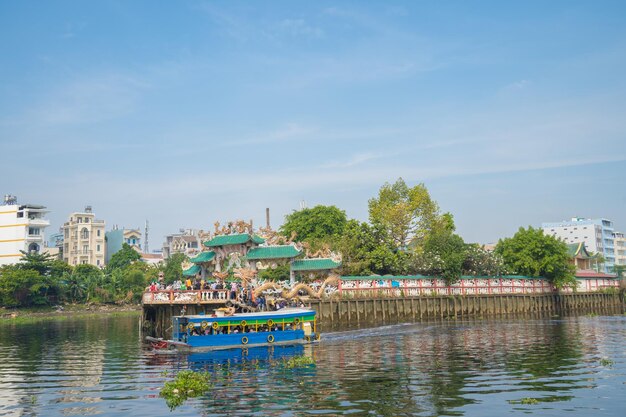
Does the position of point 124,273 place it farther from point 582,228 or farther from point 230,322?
point 582,228

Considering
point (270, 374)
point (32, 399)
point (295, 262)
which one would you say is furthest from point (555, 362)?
point (295, 262)

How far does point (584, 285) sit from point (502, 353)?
5377 centimetres

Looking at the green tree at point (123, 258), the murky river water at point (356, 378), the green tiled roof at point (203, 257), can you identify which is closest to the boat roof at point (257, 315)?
the murky river water at point (356, 378)

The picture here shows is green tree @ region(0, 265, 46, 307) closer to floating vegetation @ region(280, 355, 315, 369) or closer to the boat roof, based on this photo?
the boat roof

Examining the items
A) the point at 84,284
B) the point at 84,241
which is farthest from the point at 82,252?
the point at 84,284

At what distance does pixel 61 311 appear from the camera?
8012 cm

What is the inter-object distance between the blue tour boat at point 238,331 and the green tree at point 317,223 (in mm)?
41032

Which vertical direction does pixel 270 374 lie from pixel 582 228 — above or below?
below

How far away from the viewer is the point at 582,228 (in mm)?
140625

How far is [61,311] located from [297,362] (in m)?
63.6

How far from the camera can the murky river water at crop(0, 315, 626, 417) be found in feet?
58.6

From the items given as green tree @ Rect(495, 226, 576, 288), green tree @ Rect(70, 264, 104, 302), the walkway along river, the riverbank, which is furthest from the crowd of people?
green tree @ Rect(70, 264, 104, 302)

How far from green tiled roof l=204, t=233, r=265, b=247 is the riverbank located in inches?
1286

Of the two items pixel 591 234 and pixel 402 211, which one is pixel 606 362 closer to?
pixel 402 211
